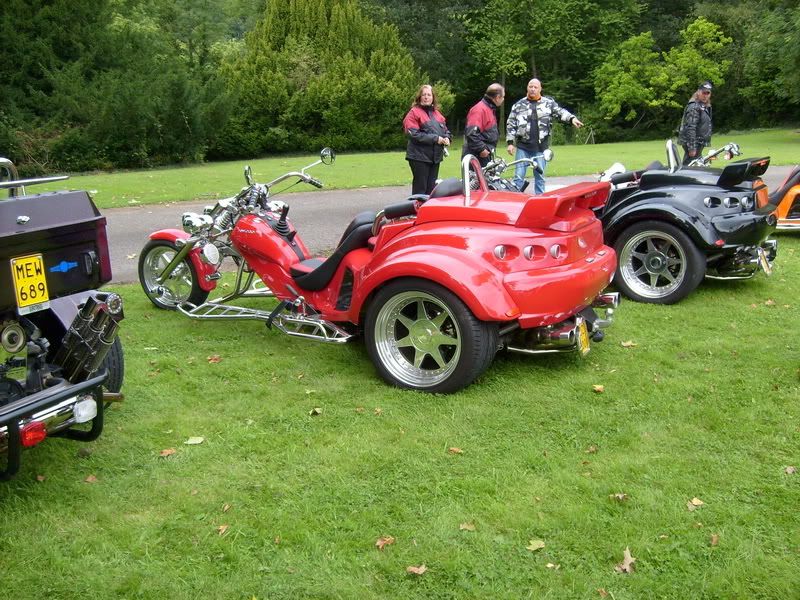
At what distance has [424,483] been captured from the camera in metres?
3.60

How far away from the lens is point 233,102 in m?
27.1

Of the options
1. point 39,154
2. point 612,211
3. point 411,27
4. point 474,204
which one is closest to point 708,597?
point 474,204

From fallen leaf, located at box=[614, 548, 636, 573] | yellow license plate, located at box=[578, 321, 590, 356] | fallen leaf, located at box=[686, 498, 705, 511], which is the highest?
yellow license plate, located at box=[578, 321, 590, 356]

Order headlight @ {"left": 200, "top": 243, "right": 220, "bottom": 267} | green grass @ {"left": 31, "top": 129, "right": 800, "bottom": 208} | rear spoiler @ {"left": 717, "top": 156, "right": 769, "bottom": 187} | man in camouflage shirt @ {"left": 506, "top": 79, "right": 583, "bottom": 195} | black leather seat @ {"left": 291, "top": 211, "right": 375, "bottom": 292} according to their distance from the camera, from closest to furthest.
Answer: black leather seat @ {"left": 291, "top": 211, "right": 375, "bottom": 292}, headlight @ {"left": 200, "top": 243, "right": 220, "bottom": 267}, rear spoiler @ {"left": 717, "top": 156, "right": 769, "bottom": 187}, man in camouflage shirt @ {"left": 506, "top": 79, "right": 583, "bottom": 195}, green grass @ {"left": 31, "top": 129, "right": 800, "bottom": 208}

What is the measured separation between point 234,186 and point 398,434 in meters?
13.4

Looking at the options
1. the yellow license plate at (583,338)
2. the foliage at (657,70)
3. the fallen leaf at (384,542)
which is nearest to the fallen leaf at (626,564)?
the fallen leaf at (384,542)

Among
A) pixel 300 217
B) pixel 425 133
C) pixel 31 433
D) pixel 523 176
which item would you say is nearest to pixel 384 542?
pixel 31 433

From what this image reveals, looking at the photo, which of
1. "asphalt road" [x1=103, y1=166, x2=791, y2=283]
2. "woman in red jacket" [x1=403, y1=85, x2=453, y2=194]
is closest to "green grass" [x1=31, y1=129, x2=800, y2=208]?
"asphalt road" [x1=103, y1=166, x2=791, y2=283]

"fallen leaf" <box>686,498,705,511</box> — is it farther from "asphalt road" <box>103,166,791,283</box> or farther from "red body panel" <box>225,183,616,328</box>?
"asphalt road" <box>103,166,791,283</box>

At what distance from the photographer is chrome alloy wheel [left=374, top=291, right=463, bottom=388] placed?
182 inches

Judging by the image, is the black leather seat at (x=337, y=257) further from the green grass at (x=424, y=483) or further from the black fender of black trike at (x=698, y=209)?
the black fender of black trike at (x=698, y=209)

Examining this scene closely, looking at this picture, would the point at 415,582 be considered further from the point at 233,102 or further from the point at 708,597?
the point at 233,102

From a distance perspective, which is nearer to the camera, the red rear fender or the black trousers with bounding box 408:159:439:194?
the red rear fender

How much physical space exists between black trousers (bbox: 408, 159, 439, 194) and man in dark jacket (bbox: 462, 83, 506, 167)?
57 cm
